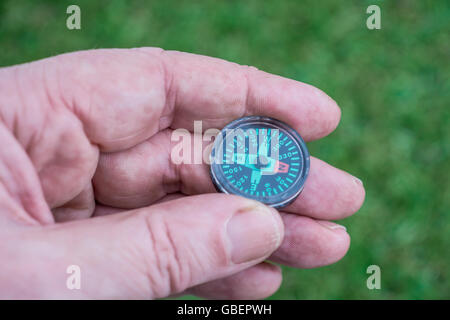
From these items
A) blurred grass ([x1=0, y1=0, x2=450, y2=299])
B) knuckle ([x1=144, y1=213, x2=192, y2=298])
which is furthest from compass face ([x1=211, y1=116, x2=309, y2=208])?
blurred grass ([x1=0, y1=0, x2=450, y2=299])

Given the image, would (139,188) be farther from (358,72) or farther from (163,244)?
(358,72)

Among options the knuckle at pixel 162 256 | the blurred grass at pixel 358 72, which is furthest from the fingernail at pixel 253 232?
the blurred grass at pixel 358 72

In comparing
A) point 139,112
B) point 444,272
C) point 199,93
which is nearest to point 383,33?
point 444,272

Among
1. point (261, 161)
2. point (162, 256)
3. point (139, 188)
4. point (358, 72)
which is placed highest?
point (358, 72)

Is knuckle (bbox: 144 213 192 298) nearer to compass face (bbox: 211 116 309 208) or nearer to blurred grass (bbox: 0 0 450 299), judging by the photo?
compass face (bbox: 211 116 309 208)

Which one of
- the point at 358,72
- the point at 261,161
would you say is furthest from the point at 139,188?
the point at 358,72

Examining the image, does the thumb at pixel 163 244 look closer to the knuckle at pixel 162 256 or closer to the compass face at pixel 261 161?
the knuckle at pixel 162 256
